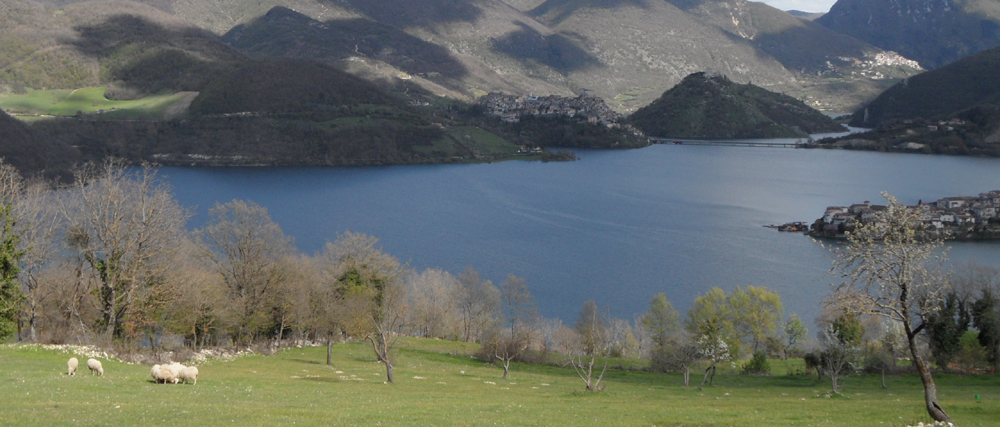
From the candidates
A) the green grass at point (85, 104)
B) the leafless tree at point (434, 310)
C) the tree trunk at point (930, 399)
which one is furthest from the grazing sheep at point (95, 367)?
the green grass at point (85, 104)

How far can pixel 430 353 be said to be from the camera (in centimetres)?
3145

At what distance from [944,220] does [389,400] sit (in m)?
72.2

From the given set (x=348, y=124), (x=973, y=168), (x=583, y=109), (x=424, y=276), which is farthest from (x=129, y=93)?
(x=973, y=168)

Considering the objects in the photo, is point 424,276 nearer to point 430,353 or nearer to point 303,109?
point 430,353

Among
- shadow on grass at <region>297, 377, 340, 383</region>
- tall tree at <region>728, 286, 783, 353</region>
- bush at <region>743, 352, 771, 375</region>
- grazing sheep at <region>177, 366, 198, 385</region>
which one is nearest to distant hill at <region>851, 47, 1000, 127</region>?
tall tree at <region>728, 286, 783, 353</region>

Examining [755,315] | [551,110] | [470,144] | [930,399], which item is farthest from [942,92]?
[930,399]

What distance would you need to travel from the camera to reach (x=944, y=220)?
69.4 m

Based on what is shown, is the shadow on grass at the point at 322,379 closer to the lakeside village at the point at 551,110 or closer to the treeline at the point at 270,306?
the treeline at the point at 270,306

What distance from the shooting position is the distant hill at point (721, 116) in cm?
18225

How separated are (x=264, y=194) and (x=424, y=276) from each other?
166ft

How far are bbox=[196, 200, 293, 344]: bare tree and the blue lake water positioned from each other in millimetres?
20649

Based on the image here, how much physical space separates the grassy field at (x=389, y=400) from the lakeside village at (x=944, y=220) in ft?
149

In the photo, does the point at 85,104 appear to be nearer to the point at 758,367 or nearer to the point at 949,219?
the point at 758,367

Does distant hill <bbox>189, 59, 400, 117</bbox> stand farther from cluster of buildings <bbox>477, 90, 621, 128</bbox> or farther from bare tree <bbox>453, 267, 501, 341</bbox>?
bare tree <bbox>453, 267, 501, 341</bbox>
